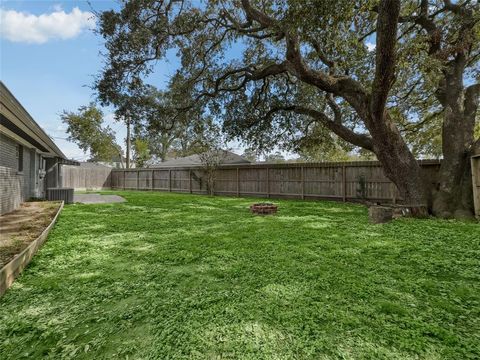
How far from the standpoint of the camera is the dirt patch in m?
3.51

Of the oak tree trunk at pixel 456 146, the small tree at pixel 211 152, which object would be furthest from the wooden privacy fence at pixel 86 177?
the oak tree trunk at pixel 456 146

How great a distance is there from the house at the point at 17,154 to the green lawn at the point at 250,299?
2560 millimetres

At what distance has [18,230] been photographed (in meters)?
4.75

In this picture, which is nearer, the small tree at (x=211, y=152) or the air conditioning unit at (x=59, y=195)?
the air conditioning unit at (x=59, y=195)

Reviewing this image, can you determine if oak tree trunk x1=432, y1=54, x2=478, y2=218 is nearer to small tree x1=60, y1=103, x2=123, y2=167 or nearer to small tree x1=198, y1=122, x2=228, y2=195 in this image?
small tree x1=198, y1=122, x2=228, y2=195

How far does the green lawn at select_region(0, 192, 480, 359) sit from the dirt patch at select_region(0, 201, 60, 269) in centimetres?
31

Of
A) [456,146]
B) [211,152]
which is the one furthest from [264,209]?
[211,152]

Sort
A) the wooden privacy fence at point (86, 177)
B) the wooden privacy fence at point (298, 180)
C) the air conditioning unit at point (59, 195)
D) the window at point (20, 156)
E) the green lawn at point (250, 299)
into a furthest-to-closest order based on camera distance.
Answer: the wooden privacy fence at point (86, 177) < the air conditioning unit at point (59, 195) < the wooden privacy fence at point (298, 180) < the window at point (20, 156) < the green lawn at point (250, 299)

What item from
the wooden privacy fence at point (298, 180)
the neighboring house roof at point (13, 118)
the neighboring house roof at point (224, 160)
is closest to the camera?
the neighboring house roof at point (13, 118)

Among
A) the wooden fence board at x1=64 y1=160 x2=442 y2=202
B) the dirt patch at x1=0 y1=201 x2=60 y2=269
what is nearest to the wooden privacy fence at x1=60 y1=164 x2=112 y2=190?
the wooden fence board at x1=64 y1=160 x2=442 y2=202

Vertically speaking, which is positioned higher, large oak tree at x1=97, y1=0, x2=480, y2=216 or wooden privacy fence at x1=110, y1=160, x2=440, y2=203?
large oak tree at x1=97, y1=0, x2=480, y2=216

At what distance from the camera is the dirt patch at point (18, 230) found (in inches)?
138

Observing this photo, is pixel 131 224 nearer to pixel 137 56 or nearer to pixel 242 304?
pixel 242 304

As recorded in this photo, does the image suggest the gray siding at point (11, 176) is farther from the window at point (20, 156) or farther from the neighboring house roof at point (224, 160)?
the neighboring house roof at point (224, 160)
